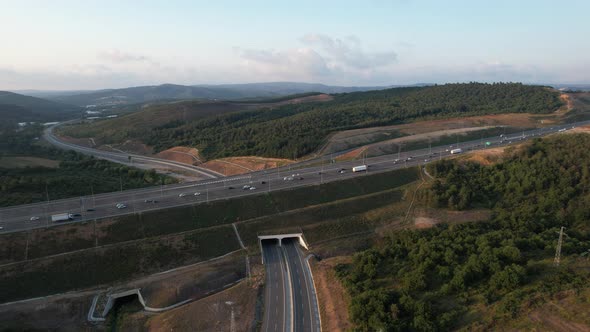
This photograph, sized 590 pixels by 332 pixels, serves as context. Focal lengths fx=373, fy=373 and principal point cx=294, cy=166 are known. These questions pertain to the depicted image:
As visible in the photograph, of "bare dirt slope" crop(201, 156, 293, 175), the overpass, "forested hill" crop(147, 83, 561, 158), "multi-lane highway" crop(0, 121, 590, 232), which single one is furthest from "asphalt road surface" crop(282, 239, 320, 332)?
"forested hill" crop(147, 83, 561, 158)

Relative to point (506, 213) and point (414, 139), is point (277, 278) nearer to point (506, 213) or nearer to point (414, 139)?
point (506, 213)

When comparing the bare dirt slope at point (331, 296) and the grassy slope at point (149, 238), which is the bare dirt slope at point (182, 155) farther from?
the bare dirt slope at point (331, 296)

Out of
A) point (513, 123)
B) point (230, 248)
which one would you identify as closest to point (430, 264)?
point (230, 248)

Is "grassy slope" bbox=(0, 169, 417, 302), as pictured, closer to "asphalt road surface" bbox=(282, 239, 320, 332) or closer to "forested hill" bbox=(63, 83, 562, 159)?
"asphalt road surface" bbox=(282, 239, 320, 332)

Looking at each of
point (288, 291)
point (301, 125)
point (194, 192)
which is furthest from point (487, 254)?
point (301, 125)

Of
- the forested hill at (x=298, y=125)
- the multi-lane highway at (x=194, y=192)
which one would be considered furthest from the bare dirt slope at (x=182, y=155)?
the multi-lane highway at (x=194, y=192)
